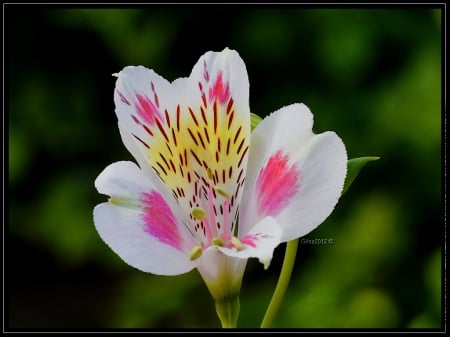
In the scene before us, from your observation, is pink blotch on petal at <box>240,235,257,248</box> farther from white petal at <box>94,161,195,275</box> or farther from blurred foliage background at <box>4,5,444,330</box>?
blurred foliage background at <box>4,5,444,330</box>

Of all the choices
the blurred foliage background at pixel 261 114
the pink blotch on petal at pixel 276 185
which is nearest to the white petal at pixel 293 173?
the pink blotch on petal at pixel 276 185

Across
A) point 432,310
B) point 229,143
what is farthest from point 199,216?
point 432,310

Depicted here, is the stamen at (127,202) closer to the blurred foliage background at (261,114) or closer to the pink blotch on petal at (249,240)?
the pink blotch on petal at (249,240)

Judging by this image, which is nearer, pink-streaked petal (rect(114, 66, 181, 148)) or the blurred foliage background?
pink-streaked petal (rect(114, 66, 181, 148))

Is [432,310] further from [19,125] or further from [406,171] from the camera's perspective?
[19,125]

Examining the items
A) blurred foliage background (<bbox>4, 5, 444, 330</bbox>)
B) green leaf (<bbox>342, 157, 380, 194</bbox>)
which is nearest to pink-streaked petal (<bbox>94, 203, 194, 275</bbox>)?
green leaf (<bbox>342, 157, 380, 194</bbox>)
